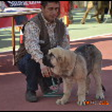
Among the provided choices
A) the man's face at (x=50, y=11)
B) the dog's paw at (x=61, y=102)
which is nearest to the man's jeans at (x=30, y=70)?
the dog's paw at (x=61, y=102)

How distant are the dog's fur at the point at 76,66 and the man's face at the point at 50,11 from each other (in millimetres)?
658

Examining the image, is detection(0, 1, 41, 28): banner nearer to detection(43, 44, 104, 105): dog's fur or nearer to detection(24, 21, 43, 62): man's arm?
detection(24, 21, 43, 62): man's arm

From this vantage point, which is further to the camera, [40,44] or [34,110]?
[40,44]

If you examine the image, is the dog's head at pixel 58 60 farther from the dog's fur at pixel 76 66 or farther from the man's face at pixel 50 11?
the man's face at pixel 50 11

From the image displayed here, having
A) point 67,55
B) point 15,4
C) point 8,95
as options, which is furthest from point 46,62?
point 15,4

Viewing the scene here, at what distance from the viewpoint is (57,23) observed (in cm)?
505

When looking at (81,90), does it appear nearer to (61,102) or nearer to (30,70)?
(61,102)

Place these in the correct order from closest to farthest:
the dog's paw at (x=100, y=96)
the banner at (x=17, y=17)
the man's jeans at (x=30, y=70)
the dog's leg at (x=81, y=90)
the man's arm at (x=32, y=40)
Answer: the dog's leg at (x=81, y=90) → the man's arm at (x=32, y=40) → the man's jeans at (x=30, y=70) → the dog's paw at (x=100, y=96) → the banner at (x=17, y=17)

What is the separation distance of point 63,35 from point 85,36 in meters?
7.50

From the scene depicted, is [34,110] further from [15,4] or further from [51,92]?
[15,4]

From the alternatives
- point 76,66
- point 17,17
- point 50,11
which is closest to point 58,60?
point 76,66

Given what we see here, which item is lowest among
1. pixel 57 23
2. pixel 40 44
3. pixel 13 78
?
pixel 13 78

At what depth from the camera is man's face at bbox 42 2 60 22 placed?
4.74 m

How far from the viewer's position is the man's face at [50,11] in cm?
474
